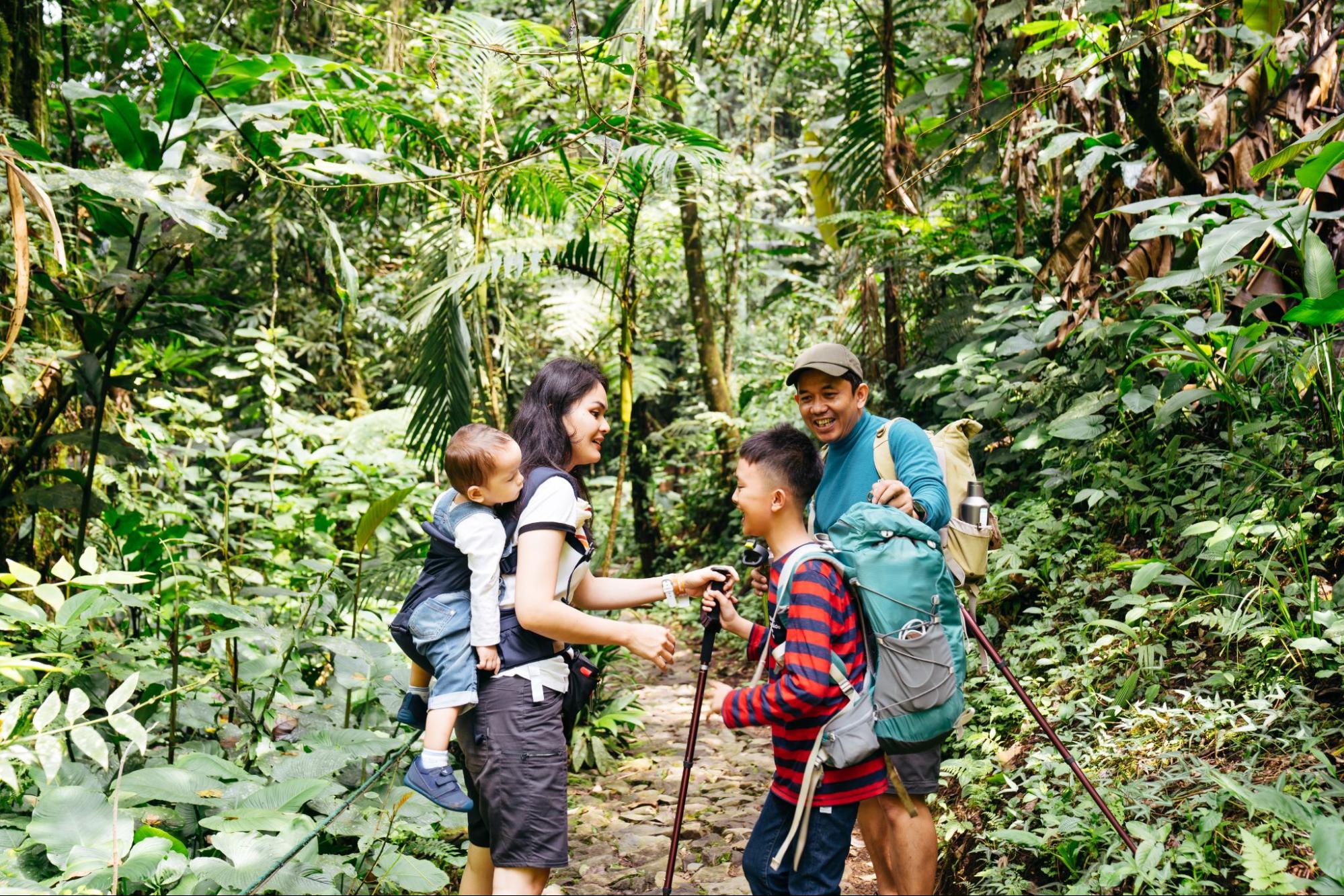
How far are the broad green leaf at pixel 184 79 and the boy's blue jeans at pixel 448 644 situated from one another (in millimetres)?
2086

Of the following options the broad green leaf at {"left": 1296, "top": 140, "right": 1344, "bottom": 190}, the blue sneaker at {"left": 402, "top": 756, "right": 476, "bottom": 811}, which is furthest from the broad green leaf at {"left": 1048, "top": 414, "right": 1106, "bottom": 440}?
the blue sneaker at {"left": 402, "top": 756, "right": 476, "bottom": 811}

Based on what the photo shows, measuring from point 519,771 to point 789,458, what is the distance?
1.07m

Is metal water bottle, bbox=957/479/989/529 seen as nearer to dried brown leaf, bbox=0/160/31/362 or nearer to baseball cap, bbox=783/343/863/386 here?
baseball cap, bbox=783/343/863/386

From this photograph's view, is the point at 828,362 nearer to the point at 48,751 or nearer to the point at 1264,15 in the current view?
the point at 48,751

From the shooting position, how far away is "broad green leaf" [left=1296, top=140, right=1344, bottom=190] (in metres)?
2.75

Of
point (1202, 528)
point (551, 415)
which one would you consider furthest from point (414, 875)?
point (1202, 528)

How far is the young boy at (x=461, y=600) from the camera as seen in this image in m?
2.35

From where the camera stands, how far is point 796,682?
2143 mm

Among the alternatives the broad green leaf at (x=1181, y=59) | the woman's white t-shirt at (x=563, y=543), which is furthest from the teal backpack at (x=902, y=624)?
the broad green leaf at (x=1181, y=59)

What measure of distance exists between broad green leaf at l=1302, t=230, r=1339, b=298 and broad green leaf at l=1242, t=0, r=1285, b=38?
1.84 meters

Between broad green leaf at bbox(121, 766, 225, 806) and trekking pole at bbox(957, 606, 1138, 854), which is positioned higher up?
trekking pole at bbox(957, 606, 1138, 854)

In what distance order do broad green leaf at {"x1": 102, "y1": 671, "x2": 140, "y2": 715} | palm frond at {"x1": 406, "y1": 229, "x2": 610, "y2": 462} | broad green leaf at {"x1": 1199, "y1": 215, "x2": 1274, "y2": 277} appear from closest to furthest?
1. broad green leaf at {"x1": 102, "y1": 671, "x2": 140, "y2": 715}
2. broad green leaf at {"x1": 1199, "y1": 215, "x2": 1274, "y2": 277}
3. palm frond at {"x1": 406, "y1": 229, "x2": 610, "y2": 462}

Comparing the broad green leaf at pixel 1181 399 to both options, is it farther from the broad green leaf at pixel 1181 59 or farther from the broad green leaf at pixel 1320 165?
the broad green leaf at pixel 1181 59

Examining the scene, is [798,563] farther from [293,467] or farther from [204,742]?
[293,467]
